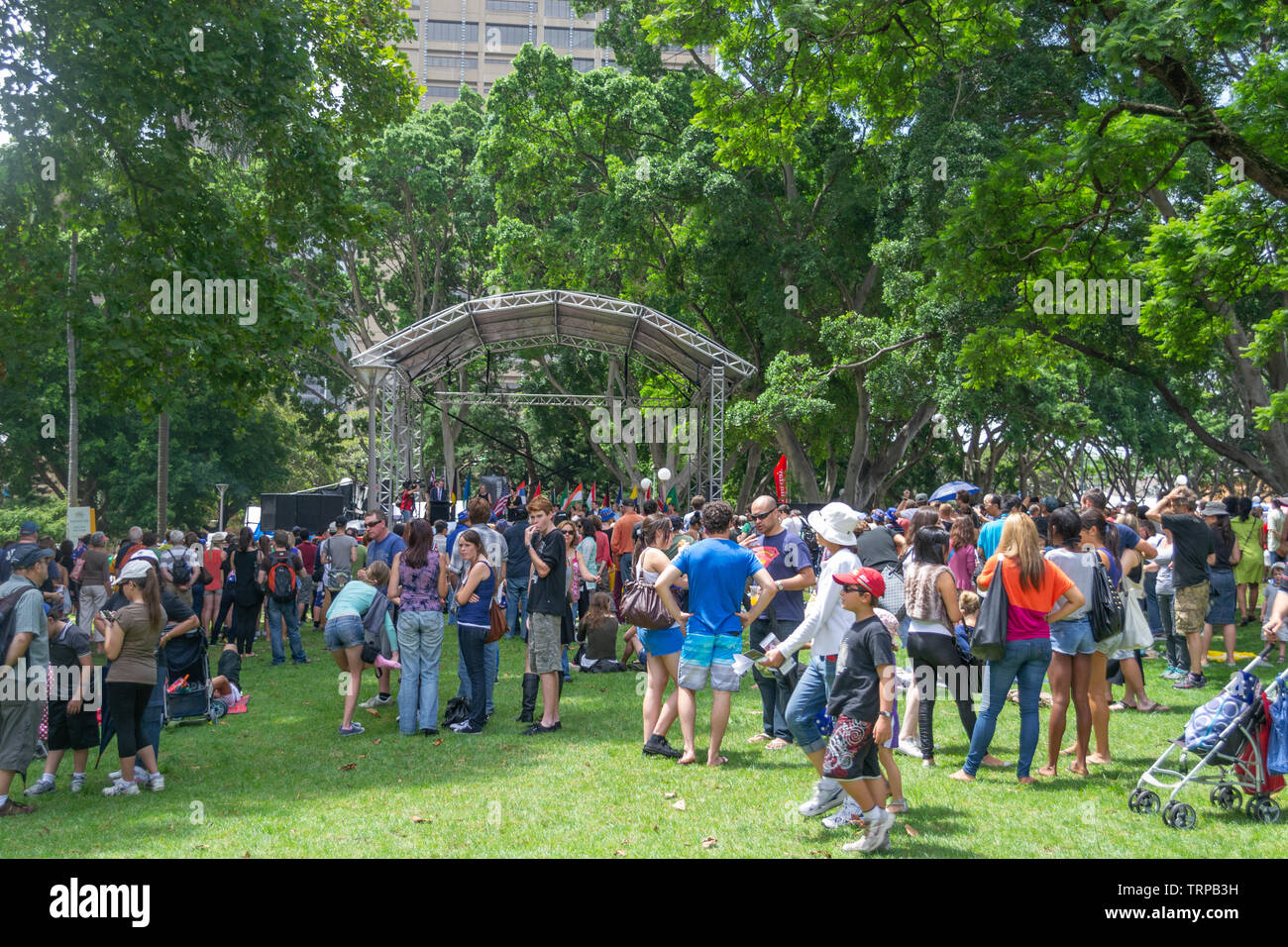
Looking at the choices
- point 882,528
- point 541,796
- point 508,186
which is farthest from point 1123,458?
point 541,796

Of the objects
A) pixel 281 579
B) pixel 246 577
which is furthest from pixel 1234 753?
pixel 246 577

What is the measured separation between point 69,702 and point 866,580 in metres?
5.78

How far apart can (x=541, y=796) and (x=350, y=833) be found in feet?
4.22

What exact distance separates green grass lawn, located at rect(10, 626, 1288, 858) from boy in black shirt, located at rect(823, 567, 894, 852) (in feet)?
1.36

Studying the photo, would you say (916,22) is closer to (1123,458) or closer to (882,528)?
(882,528)

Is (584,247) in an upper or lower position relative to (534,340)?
upper

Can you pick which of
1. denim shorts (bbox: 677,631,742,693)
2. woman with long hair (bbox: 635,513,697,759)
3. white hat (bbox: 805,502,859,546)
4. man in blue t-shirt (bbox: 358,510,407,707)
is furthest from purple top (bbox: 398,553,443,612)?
white hat (bbox: 805,502,859,546)

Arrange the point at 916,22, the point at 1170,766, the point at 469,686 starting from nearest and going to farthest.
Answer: the point at 1170,766 → the point at 469,686 → the point at 916,22

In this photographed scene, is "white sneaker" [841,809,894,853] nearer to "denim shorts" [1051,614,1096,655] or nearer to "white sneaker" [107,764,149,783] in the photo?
"denim shorts" [1051,614,1096,655]

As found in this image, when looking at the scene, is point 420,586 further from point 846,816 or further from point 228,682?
point 846,816

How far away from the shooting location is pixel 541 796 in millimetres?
6664

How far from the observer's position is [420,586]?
8578 mm

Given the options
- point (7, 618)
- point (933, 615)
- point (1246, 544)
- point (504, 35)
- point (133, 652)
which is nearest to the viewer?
point (7, 618)

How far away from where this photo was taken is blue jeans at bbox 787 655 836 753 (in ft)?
18.5
